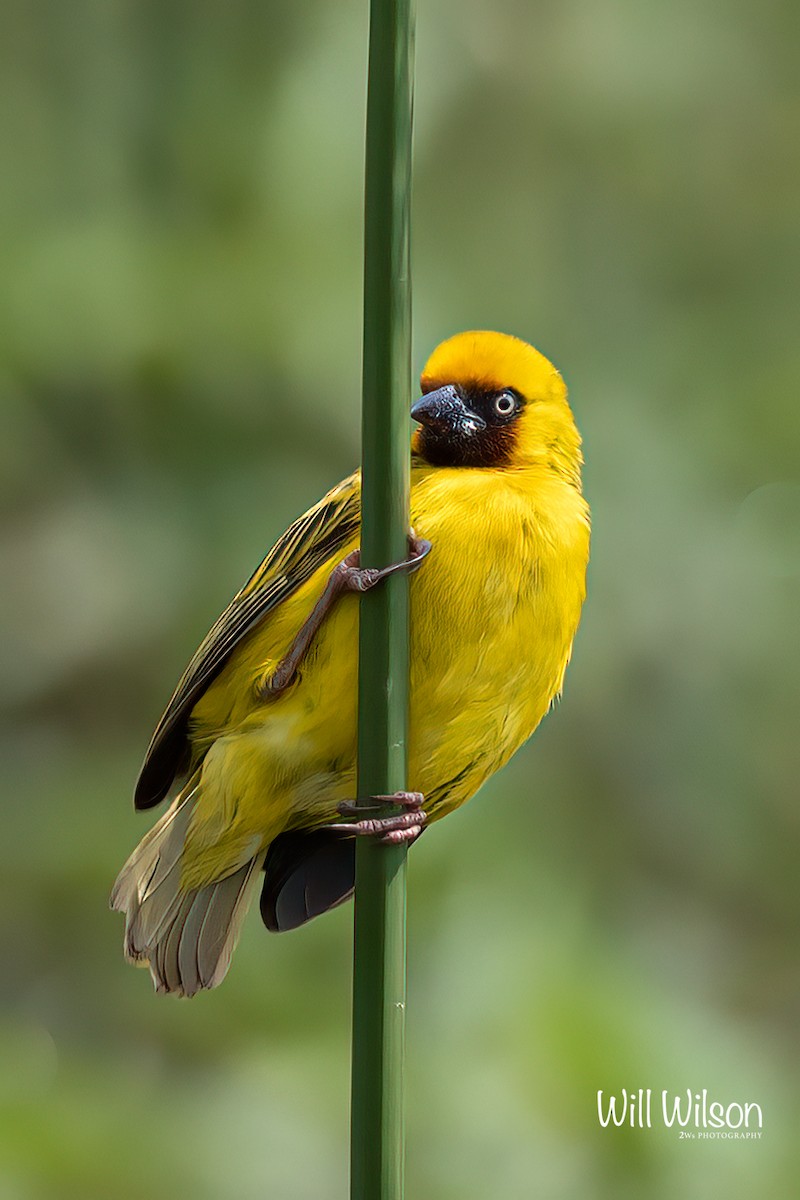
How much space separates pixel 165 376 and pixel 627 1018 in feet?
5.37

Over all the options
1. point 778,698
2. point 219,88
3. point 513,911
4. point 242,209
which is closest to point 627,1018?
point 513,911

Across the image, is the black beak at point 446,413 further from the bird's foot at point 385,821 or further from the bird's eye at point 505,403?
the bird's foot at point 385,821

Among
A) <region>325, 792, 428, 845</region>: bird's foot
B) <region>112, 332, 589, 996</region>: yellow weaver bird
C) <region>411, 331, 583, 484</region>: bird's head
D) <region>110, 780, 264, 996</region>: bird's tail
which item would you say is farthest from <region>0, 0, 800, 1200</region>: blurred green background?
<region>325, 792, 428, 845</region>: bird's foot

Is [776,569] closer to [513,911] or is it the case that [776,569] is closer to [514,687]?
[513,911]

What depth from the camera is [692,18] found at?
3.54 m

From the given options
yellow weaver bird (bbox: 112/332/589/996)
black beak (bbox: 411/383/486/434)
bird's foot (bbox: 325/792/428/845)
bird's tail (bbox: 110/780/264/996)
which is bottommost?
bird's tail (bbox: 110/780/264/996)

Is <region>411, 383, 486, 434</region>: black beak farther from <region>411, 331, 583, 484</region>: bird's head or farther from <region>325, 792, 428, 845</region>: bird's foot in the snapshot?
<region>325, 792, 428, 845</region>: bird's foot

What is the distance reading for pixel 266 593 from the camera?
1658 mm

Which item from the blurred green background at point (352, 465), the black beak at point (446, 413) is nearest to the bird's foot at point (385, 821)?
the black beak at point (446, 413)

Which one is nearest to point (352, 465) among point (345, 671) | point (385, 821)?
point (345, 671)

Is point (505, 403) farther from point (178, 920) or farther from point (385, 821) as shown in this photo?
point (178, 920)

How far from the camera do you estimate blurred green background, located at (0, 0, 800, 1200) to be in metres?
2.69

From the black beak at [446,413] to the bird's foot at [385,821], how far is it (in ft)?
1.72

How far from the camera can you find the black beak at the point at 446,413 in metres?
1.62
